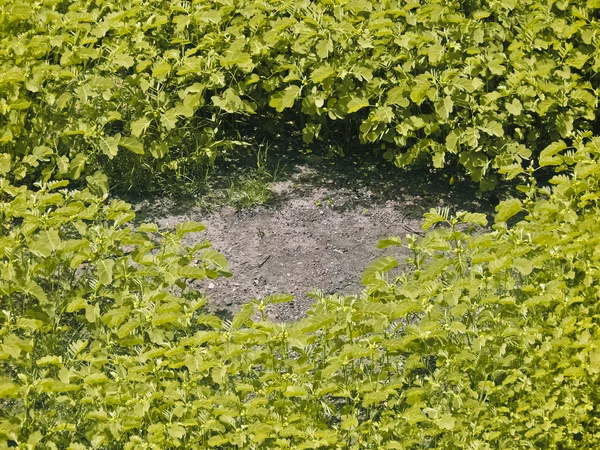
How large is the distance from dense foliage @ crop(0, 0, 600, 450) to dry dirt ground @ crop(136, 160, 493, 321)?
7.3 inches

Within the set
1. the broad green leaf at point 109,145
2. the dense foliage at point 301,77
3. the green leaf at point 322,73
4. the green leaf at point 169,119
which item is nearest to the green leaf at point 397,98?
the dense foliage at point 301,77

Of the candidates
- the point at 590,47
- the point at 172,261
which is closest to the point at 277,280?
the point at 172,261

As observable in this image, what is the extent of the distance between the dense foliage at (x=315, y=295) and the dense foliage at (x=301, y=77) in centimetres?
2

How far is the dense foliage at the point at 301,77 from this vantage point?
562 centimetres

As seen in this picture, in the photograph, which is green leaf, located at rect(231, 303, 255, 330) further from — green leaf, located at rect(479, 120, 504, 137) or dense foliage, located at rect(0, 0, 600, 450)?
green leaf, located at rect(479, 120, 504, 137)

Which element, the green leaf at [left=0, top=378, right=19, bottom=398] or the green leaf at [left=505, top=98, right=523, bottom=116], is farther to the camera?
the green leaf at [left=505, top=98, right=523, bottom=116]

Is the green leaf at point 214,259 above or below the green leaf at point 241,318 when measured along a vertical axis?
above

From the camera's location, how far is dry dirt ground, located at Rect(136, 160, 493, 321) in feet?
17.2

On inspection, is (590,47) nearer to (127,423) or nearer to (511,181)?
(511,181)

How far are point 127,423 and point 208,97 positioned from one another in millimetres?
2767

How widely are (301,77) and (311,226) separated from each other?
86cm

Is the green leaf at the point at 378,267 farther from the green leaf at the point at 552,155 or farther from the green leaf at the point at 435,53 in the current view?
the green leaf at the point at 435,53

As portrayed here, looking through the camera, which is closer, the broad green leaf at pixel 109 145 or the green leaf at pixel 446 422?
the green leaf at pixel 446 422

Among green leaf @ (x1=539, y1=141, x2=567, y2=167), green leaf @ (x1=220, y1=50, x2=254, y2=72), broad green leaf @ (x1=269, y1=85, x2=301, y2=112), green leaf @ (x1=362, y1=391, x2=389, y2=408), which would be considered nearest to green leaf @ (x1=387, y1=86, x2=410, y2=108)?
broad green leaf @ (x1=269, y1=85, x2=301, y2=112)
